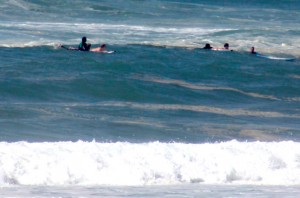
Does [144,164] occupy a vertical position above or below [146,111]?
above

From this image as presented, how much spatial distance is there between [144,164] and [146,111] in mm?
6386

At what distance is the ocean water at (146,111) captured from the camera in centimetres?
1166

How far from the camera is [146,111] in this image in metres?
18.6

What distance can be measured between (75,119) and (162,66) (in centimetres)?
901

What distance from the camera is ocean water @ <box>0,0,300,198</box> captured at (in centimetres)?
A: 1166

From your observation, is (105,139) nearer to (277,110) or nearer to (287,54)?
(277,110)

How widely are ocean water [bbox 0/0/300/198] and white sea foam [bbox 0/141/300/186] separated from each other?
2 centimetres

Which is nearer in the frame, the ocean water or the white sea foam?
the white sea foam

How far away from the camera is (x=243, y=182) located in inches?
482

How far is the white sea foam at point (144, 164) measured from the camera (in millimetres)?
11492

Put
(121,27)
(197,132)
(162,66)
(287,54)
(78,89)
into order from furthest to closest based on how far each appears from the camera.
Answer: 1. (121,27)
2. (287,54)
3. (162,66)
4. (78,89)
5. (197,132)

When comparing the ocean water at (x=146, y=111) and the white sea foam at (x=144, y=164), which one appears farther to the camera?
the ocean water at (x=146, y=111)

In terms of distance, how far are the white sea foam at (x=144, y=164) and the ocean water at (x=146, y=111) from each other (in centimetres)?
2

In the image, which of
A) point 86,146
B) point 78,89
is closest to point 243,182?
point 86,146
